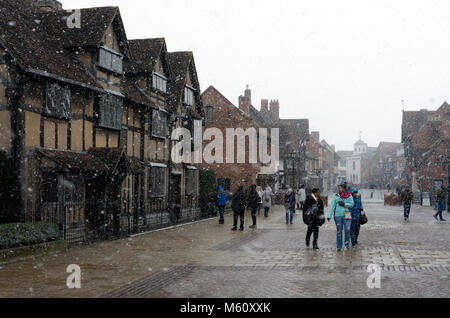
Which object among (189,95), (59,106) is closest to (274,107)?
(189,95)

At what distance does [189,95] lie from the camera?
1172 inches

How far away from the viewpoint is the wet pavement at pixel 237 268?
918cm

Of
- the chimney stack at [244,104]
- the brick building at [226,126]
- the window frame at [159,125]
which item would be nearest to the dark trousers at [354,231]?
the window frame at [159,125]

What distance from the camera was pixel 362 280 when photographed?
32.9 ft

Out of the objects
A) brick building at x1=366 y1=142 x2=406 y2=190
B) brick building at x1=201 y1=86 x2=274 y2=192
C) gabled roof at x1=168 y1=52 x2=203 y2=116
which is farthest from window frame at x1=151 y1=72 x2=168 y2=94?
brick building at x1=366 y1=142 x2=406 y2=190

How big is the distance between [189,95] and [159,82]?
4822 millimetres

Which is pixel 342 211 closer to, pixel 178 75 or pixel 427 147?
pixel 178 75

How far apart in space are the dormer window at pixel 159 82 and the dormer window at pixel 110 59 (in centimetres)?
334

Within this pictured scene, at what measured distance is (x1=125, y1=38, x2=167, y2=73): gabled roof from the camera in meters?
23.9

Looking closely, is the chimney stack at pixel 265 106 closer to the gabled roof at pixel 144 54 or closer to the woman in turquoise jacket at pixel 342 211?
the gabled roof at pixel 144 54

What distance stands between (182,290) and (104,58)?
12750 millimetres

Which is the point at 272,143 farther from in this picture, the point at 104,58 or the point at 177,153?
the point at 104,58

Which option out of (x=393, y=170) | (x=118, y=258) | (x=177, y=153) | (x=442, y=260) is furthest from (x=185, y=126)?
(x=393, y=170)
